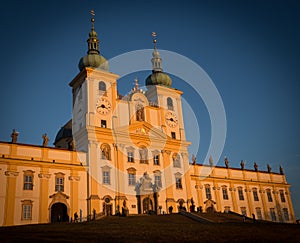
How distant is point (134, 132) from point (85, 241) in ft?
99.3

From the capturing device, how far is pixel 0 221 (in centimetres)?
3388

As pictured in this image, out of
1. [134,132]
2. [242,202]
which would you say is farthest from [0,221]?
[242,202]

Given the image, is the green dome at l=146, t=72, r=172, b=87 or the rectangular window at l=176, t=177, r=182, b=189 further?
the green dome at l=146, t=72, r=172, b=87

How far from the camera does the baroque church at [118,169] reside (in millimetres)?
36938

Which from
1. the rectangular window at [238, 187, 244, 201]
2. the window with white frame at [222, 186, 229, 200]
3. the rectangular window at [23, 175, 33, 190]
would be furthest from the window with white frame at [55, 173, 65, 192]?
the rectangular window at [238, 187, 244, 201]

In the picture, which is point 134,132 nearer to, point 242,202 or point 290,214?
point 242,202

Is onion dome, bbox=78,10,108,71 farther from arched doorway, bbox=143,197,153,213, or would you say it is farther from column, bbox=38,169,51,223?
arched doorway, bbox=143,197,153,213

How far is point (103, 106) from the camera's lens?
Result: 45344 mm

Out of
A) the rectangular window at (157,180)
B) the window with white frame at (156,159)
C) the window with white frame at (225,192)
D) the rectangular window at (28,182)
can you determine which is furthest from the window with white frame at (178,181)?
the rectangular window at (28,182)

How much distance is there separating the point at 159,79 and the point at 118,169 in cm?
1781

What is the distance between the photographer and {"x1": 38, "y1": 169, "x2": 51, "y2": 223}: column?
3622 centimetres

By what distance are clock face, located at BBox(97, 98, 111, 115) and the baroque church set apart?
135 mm

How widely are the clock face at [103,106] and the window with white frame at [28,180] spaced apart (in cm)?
1206

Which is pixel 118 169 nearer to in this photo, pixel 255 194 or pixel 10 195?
pixel 10 195
